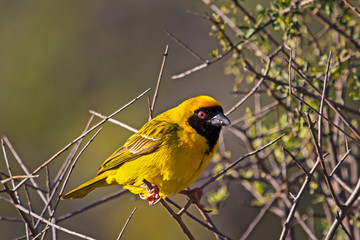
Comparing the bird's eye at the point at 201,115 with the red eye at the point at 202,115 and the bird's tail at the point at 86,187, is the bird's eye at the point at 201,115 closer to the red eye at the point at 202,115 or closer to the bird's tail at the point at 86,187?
the red eye at the point at 202,115

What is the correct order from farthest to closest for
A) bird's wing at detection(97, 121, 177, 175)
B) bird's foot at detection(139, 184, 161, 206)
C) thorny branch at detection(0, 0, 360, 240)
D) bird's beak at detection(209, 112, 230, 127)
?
bird's wing at detection(97, 121, 177, 175) → bird's beak at detection(209, 112, 230, 127) → bird's foot at detection(139, 184, 161, 206) → thorny branch at detection(0, 0, 360, 240)

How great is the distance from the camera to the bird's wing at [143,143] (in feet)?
14.0

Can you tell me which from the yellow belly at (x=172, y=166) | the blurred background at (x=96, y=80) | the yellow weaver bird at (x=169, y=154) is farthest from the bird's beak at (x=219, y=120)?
the blurred background at (x=96, y=80)

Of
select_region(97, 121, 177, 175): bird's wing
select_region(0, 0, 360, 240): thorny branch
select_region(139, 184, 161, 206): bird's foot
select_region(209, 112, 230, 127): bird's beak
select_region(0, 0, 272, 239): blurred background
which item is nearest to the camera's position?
select_region(0, 0, 360, 240): thorny branch

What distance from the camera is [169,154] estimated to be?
13.2ft

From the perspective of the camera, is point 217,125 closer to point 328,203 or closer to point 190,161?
point 190,161

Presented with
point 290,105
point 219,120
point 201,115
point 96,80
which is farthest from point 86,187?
point 96,80

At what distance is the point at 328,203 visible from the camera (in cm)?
442

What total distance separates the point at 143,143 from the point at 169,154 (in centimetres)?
41

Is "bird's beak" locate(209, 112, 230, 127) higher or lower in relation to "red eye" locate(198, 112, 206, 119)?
lower

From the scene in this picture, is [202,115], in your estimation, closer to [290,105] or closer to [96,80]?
[290,105]

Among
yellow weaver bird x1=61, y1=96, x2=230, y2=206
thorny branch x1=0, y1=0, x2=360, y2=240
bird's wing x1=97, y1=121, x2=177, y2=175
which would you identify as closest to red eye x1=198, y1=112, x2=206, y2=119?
yellow weaver bird x1=61, y1=96, x2=230, y2=206

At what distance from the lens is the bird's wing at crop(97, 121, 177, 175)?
425 centimetres

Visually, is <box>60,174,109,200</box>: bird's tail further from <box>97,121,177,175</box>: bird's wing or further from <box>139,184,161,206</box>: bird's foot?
<box>139,184,161,206</box>: bird's foot
